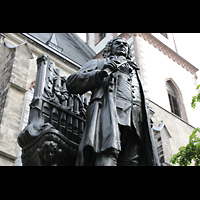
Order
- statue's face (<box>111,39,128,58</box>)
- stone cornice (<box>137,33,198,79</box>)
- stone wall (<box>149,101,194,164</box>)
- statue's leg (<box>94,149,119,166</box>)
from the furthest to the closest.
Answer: stone cornice (<box>137,33,198,79</box>) < stone wall (<box>149,101,194,164</box>) < statue's face (<box>111,39,128,58</box>) < statue's leg (<box>94,149,119,166</box>)

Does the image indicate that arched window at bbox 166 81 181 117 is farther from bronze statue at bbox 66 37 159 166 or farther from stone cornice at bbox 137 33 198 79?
bronze statue at bbox 66 37 159 166

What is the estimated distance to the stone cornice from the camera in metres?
19.8

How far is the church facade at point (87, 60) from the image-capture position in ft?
31.8

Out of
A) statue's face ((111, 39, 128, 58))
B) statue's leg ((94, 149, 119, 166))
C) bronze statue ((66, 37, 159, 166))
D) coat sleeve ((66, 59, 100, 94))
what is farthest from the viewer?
statue's face ((111, 39, 128, 58))

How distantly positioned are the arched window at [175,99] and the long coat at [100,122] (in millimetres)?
15473

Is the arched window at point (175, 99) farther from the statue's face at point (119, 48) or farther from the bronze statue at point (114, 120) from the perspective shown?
the bronze statue at point (114, 120)

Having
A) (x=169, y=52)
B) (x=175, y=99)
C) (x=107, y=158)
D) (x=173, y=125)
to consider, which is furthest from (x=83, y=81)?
(x=169, y=52)

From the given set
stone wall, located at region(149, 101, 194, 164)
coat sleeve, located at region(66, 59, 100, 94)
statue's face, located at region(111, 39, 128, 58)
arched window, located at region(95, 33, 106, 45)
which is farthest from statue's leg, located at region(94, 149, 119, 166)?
arched window, located at region(95, 33, 106, 45)

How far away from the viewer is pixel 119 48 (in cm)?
425

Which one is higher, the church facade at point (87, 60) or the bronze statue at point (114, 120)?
the church facade at point (87, 60)

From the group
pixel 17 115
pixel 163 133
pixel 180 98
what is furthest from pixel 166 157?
pixel 180 98

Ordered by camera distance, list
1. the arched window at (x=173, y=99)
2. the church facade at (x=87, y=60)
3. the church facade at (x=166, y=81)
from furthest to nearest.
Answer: the arched window at (x=173, y=99) < the church facade at (x=166, y=81) < the church facade at (x=87, y=60)

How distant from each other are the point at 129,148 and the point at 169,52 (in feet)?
60.5

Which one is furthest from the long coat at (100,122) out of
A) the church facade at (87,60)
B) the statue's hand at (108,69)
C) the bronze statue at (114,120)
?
the church facade at (87,60)
